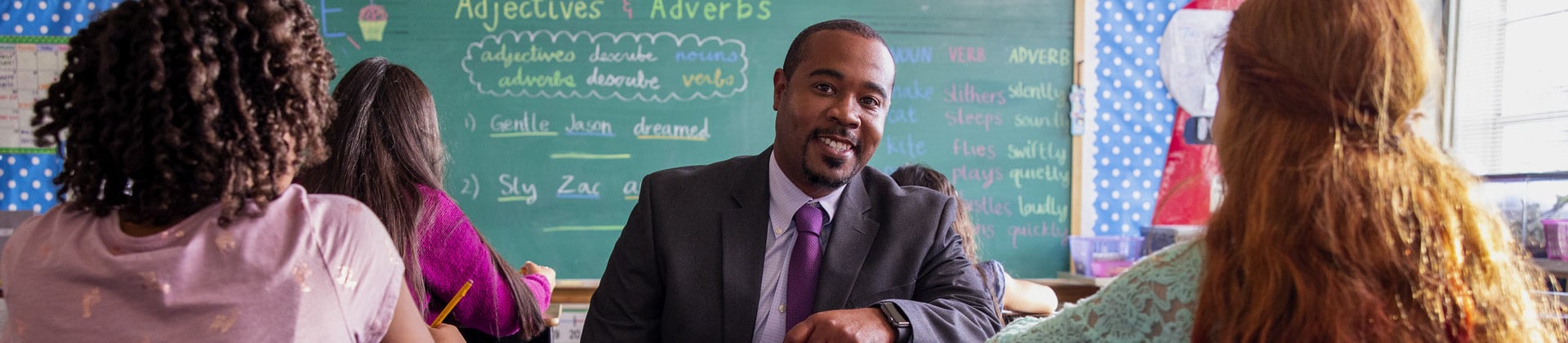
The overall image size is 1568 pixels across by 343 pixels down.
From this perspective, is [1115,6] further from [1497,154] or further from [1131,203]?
[1497,154]

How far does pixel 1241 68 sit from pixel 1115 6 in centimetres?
297

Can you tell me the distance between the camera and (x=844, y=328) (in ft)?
4.43

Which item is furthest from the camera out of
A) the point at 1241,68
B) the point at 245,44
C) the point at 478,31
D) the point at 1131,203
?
the point at 1131,203

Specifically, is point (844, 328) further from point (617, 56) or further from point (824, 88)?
point (617, 56)

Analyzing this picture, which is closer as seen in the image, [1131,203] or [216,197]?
[216,197]

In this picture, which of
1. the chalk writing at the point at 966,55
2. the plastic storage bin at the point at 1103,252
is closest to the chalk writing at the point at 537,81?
the chalk writing at the point at 966,55

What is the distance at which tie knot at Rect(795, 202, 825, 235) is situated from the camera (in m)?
1.62

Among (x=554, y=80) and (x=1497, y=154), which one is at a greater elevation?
(x=554, y=80)

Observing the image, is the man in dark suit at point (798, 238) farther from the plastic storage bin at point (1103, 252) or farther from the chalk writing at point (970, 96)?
the plastic storage bin at point (1103, 252)

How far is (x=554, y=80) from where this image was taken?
142 inches

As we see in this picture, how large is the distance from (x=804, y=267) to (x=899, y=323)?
0.25 metres

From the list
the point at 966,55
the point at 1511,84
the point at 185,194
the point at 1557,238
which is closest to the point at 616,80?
the point at 966,55

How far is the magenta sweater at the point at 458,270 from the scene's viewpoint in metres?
1.81

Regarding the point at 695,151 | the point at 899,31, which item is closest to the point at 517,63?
the point at 695,151
